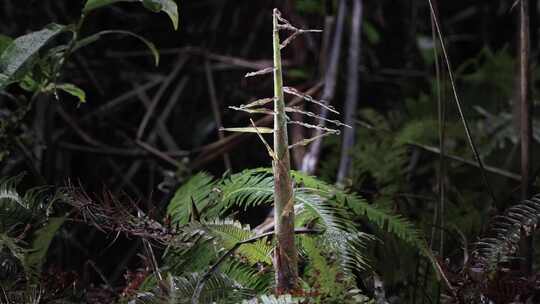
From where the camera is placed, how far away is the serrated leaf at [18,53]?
874 mm

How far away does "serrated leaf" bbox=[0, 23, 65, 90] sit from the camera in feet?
2.87

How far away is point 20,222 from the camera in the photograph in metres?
0.82

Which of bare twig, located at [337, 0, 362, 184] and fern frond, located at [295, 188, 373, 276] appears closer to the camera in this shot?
fern frond, located at [295, 188, 373, 276]

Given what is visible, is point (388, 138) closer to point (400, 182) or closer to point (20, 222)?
point (400, 182)

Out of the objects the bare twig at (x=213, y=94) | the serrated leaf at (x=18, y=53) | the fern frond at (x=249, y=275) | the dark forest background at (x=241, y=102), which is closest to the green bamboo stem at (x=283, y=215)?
the fern frond at (x=249, y=275)

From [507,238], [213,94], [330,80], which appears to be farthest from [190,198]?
[213,94]

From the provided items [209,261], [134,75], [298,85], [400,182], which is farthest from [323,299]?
[134,75]

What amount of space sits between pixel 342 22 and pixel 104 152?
0.78m

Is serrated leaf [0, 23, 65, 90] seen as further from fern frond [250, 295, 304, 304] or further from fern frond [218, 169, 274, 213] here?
fern frond [250, 295, 304, 304]

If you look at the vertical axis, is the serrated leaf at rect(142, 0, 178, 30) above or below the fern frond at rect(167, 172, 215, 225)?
above

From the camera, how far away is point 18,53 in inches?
35.5

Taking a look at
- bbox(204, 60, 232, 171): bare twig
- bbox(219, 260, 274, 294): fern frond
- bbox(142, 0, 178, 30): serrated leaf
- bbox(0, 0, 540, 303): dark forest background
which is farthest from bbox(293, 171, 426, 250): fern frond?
bbox(204, 60, 232, 171): bare twig

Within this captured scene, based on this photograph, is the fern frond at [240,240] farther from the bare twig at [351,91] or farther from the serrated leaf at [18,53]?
the bare twig at [351,91]

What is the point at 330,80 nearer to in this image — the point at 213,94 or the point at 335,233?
the point at 213,94
